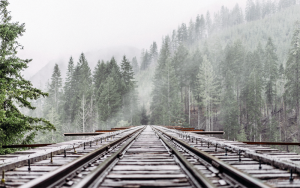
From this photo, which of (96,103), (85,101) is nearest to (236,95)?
(96,103)

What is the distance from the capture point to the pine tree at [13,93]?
28.1 feet

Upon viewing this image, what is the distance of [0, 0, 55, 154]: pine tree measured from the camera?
28.1ft

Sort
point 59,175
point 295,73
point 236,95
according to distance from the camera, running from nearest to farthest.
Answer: point 59,175, point 295,73, point 236,95

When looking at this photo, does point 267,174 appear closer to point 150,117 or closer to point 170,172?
point 170,172

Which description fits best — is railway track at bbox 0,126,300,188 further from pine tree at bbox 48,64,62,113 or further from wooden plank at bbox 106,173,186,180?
pine tree at bbox 48,64,62,113

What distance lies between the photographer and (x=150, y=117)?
47.0m

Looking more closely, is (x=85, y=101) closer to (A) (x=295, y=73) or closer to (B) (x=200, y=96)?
(B) (x=200, y=96)

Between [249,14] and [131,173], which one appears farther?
[249,14]

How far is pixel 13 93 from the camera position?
966 centimetres

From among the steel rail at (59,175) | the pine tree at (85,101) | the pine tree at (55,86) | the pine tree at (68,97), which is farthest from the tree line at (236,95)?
the pine tree at (55,86)

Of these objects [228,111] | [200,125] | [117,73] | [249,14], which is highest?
[249,14]

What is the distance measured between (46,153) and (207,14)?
131979 millimetres

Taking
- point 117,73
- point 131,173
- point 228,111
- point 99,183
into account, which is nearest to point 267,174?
point 131,173

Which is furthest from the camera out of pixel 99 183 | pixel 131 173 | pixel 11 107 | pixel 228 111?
pixel 228 111
